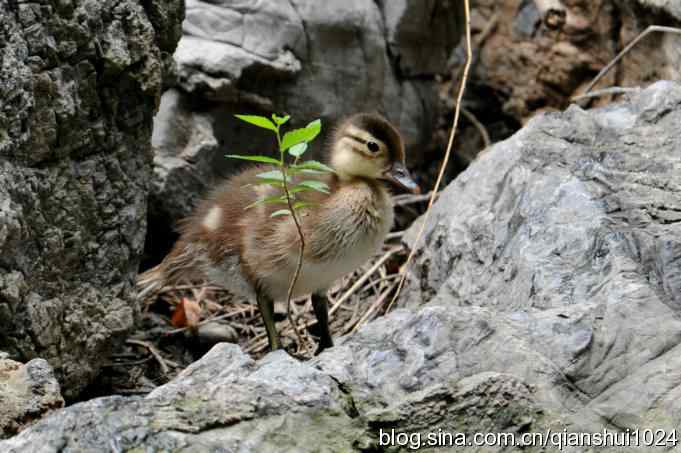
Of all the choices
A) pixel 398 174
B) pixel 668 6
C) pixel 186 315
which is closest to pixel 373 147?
pixel 398 174

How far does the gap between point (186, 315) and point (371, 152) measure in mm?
1142

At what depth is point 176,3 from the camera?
3.16 m

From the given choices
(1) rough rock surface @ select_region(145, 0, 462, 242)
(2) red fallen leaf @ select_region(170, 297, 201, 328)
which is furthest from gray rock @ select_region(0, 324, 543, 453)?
(1) rough rock surface @ select_region(145, 0, 462, 242)

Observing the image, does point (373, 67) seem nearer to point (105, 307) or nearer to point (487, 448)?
point (105, 307)

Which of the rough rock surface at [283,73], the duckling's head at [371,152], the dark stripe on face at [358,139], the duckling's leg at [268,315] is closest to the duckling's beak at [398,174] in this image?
the duckling's head at [371,152]

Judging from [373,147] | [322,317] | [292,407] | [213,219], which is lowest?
[322,317]

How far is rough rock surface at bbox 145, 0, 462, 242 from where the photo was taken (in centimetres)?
425

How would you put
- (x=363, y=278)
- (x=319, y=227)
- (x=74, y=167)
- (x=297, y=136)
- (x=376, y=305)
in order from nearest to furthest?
(x=297, y=136)
(x=74, y=167)
(x=319, y=227)
(x=376, y=305)
(x=363, y=278)

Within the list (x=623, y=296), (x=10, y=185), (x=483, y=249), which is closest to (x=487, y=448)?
(x=623, y=296)

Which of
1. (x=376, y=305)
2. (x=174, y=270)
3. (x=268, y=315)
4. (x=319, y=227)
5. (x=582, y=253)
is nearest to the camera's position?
(x=582, y=253)

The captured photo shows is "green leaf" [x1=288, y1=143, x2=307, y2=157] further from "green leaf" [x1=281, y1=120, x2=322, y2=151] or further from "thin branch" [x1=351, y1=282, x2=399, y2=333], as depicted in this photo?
"thin branch" [x1=351, y1=282, x2=399, y2=333]

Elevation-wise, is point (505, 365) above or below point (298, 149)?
below

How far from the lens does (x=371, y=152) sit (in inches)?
136

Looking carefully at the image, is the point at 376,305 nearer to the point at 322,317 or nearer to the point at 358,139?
the point at 322,317
